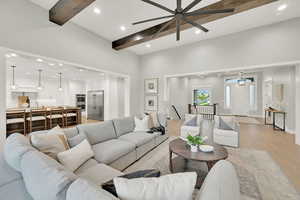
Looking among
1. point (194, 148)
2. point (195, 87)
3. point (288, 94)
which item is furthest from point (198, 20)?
point (195, 87)

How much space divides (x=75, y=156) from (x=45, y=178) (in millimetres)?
797

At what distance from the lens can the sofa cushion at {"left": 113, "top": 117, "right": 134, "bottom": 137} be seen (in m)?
3.15

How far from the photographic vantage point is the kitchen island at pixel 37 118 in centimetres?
480

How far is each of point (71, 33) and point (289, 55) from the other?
234 inches

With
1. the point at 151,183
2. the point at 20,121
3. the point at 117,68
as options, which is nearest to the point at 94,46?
the point at 117,68

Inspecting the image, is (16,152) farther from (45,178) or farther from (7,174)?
(45,178)

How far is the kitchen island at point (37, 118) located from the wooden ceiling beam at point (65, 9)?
398 cm

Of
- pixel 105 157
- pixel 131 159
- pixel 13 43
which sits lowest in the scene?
pixel 131 159

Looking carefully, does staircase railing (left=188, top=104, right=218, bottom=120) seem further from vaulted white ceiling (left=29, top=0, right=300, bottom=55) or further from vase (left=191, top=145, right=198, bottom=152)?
vase (left=191, top=145, right=198, bottom=152)

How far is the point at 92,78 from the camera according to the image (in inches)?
305

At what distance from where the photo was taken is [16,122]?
476 centimetres

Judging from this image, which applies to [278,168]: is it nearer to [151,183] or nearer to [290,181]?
[290,181]

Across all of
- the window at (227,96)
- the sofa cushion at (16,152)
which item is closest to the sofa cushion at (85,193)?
the sofa cushion at (16,152)

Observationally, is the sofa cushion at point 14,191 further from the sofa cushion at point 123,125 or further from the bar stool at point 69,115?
the bar stool at point 69,115
